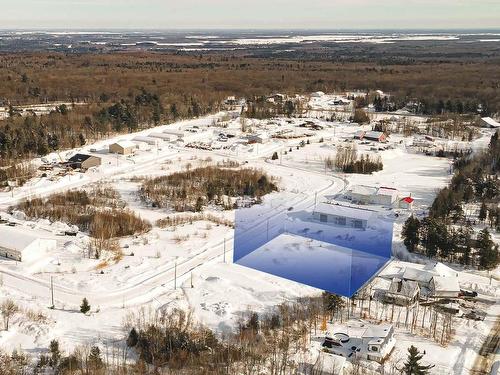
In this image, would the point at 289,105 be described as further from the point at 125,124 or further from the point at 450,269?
the point at 450,269

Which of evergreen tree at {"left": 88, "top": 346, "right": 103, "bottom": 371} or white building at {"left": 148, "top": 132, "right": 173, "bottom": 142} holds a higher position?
white building at {"left": 148, "top": 132, "right": 173, "bottom": 142}

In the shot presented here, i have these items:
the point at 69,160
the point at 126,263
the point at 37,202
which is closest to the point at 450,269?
the point at 126,263

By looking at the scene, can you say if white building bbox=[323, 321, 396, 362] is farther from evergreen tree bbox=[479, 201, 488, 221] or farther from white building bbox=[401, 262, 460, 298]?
evergreen tree bbox=[479, 201, 488, 221]

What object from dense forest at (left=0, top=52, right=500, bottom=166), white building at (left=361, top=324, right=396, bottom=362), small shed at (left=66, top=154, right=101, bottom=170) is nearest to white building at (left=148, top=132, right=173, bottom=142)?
dense forest at (left=0, top=52, right=500, bottom=166)

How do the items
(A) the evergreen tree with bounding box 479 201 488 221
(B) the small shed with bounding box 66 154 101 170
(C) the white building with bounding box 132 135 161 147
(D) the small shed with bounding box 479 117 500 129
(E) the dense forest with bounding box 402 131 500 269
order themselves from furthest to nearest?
(D) the small shed with bounding box 479 117 500 129, (C) the white building with bounding box 132 135 161 147, (B) the small shed with bounding box 66 154 101 170, (A) the evergreen tree with bounding box 479 201 488 221, (E) the dense forest with bounding box 402 131 500 269

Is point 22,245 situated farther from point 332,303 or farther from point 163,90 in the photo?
point 163,90
